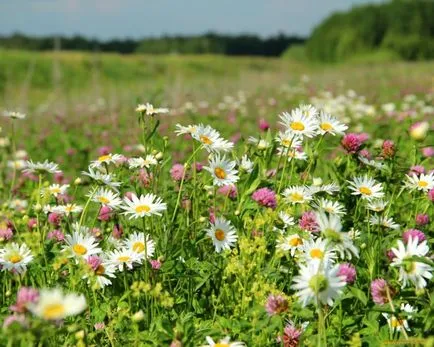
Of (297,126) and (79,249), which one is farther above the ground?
(297,126)

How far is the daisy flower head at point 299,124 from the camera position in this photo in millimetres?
1996

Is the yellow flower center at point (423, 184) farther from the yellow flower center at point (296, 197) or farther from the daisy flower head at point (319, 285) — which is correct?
the daisy flower head at point (319, 285)

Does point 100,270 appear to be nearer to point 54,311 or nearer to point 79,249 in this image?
point 79,249

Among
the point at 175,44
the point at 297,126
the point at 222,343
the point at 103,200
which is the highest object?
the point at 297,126

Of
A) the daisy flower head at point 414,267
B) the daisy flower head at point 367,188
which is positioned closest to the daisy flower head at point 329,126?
the daisy flower head at point 367,188

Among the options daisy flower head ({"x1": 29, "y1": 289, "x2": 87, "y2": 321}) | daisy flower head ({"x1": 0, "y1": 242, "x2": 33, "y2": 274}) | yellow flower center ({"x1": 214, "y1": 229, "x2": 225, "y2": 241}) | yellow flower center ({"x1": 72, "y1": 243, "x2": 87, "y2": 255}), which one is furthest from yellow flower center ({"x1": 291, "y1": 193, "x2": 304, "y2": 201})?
daisy flower head ({"x1": 29, "y1": 289, "x2": 87, "y2": 321})

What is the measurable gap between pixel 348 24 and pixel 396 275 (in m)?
45.3

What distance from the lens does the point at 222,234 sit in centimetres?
189

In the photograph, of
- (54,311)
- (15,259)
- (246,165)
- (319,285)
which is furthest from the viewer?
(246,165)

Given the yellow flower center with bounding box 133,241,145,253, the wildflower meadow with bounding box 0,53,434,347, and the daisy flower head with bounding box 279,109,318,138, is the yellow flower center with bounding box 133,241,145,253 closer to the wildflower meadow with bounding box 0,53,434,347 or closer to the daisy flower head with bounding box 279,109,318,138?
the wildflower meadow with bounding box 0,53,434,347

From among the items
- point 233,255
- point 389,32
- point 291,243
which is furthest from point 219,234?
point 389,32

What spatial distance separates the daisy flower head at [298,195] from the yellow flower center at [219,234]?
0.22 meters

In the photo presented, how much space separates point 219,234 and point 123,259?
1.02ft

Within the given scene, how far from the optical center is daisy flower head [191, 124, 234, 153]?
6.39 ft
